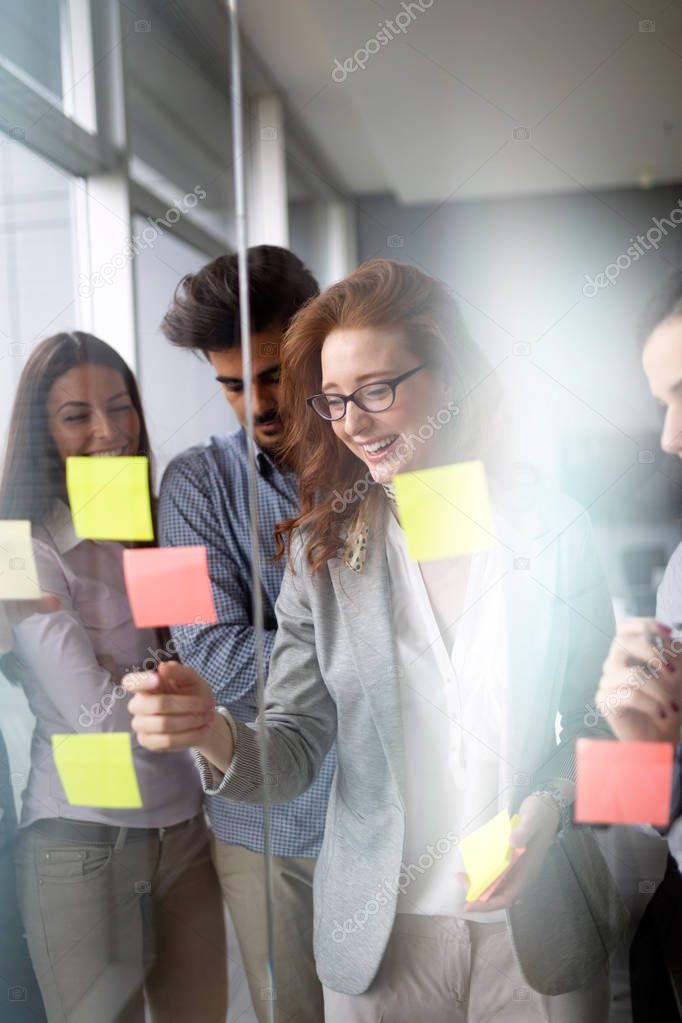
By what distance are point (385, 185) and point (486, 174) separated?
12 cm

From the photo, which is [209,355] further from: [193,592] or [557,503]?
[557,503]

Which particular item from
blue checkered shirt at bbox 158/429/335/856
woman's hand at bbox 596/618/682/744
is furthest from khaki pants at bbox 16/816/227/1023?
woman's hand at bbox 596/618/682/744

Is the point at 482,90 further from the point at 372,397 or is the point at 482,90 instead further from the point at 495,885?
the point at 495,885

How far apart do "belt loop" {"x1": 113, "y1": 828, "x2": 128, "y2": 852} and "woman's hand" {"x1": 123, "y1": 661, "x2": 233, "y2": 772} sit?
9.4 inches

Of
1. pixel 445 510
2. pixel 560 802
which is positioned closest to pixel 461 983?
pixel 560 802

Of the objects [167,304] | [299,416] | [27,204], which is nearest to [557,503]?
[299,416]

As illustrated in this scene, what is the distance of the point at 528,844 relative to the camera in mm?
1052

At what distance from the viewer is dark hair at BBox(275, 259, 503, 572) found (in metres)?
1.02

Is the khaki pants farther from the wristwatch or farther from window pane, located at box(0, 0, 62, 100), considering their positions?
window pane, located at box(0, 0, 62, 100)

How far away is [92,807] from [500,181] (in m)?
1.04

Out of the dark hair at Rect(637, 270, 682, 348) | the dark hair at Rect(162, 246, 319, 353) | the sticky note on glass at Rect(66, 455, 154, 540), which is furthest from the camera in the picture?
the sticky note on glass at Rect(66, 455, 154, 540)

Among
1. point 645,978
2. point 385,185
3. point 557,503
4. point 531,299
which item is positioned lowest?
point 645,978

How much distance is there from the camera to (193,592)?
120cm

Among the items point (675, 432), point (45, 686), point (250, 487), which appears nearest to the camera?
point (675, 432)
